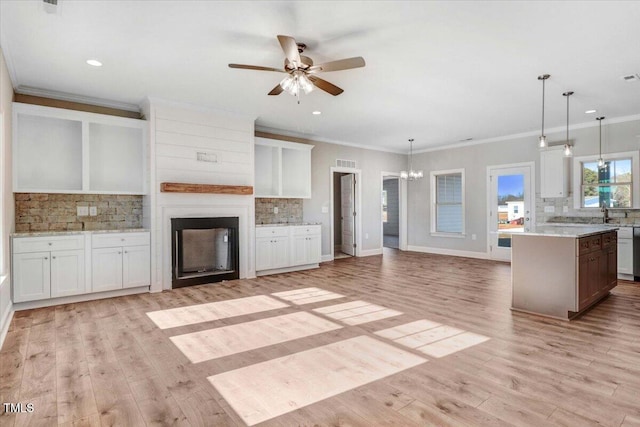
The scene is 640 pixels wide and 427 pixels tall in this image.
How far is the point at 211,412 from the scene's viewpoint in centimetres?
200

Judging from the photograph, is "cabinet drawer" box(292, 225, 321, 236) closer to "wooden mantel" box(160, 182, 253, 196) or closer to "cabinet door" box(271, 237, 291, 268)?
"cabinet door" box(271, 237, 291, 268)

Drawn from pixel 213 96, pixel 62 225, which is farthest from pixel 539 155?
pixel 62 225

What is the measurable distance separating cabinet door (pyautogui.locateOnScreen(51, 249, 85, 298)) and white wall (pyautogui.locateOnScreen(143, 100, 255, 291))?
876 mm

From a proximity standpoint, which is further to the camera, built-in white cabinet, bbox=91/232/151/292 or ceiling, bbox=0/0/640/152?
built-in white cabinet, bbox=91/232/151/292

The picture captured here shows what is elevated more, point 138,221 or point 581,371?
point 138,221

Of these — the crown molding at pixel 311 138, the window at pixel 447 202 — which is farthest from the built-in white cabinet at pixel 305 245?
the window at pixel 447 202

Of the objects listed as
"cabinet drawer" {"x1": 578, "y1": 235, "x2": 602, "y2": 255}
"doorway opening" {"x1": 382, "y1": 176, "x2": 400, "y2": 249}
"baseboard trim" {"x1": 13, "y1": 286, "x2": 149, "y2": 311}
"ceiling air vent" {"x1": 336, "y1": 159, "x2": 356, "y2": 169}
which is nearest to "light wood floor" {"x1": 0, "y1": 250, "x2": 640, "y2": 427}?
"baseboard trim" {"x1": 13, "y1": 286, "x2": 149, "y2": 311}

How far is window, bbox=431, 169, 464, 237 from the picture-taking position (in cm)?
860

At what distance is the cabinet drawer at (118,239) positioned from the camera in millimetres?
4504

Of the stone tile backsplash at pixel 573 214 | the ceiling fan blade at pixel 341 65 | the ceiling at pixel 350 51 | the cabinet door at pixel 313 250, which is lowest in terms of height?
the cabinet door at pixel 313 250

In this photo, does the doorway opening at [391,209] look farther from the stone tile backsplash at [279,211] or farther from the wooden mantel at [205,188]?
the wooden mantel at [205,188]

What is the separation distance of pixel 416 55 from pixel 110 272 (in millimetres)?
4720

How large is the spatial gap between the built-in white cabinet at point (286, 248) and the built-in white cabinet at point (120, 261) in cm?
184

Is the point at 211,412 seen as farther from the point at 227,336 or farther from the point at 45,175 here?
the point at 45,175
